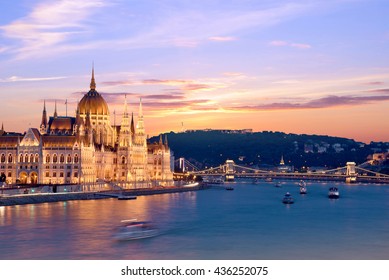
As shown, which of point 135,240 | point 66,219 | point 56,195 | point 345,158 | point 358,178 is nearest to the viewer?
point 135,240

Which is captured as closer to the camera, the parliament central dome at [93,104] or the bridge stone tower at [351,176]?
the parliament central dome at [93,104]

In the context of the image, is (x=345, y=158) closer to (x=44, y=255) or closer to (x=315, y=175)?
(x=315, y=175)

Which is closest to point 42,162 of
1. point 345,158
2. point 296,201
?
point 296,201

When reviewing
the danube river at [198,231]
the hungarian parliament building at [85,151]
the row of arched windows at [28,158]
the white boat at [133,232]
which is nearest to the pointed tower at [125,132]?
the hungarian parliament building at [85,151]

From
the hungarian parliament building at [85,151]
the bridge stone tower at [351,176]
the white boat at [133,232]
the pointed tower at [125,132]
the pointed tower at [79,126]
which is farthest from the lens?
the bridge stone tower at [351,176]

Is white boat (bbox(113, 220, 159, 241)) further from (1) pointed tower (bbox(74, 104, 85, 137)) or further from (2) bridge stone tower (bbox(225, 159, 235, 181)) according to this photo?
(2) bridge stone tower (bbox(225, 159, 235, 181))

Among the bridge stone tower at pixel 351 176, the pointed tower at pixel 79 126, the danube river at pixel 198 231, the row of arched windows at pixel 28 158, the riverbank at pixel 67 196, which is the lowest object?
the danube river at pixel 198 231

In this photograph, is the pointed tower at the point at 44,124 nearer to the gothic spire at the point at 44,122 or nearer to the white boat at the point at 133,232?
the gothic spire at the point at 44,122

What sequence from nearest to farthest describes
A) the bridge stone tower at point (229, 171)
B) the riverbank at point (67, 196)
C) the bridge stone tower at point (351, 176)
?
the riverbank at point (67, 196) → the bridge stone tower at point (351, 176) → the bridge stone tower at point (229, 171)
